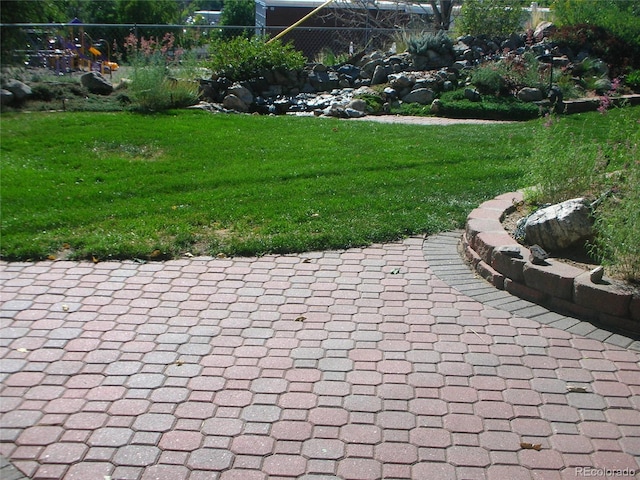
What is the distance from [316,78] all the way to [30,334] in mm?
12912

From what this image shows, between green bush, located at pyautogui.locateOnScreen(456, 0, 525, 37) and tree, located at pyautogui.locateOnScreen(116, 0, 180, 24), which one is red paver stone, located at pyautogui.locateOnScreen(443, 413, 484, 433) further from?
tree, located at pyautogui.locateOnScreen(116, 0, 180, 24)

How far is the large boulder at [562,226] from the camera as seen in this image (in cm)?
595

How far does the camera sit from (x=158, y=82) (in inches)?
512

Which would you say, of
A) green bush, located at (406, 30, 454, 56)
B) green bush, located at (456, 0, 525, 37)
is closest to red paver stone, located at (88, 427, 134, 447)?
green bush, located at (406, 30, 454, 56)

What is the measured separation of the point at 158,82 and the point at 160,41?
5.86 meters

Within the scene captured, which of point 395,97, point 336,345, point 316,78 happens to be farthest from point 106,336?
point 316,78

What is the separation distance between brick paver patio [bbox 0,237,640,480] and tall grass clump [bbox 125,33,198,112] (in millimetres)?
7235

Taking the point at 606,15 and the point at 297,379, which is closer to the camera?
the point at 297,379

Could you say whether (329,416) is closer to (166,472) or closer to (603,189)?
(166,472)

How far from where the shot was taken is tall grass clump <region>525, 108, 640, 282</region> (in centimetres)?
541

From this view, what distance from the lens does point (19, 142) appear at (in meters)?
10.1

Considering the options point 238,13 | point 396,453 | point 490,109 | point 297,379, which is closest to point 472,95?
point 490,109

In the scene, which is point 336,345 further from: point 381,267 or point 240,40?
point 240,40

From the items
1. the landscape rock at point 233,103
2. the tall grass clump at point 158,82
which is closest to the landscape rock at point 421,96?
the landscape rock at point 233,103
